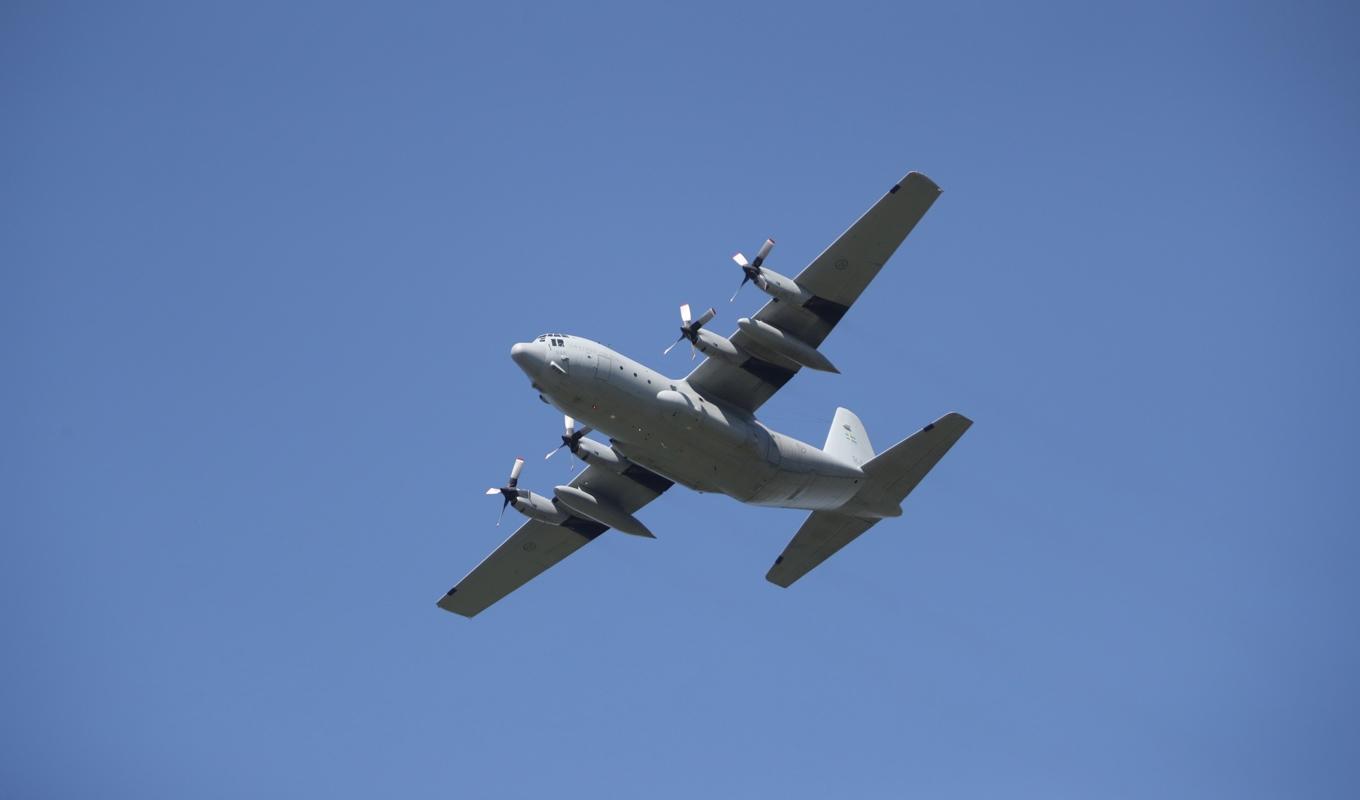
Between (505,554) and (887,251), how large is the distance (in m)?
12.6

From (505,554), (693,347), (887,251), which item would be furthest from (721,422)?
(505,554)

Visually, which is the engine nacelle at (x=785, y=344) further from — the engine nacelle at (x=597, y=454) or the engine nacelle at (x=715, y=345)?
the engine nacelle at (x=597, y=454)

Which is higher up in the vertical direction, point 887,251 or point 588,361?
point 887,251

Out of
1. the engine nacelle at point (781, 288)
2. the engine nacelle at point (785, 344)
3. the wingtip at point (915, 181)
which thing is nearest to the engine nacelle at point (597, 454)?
the engine nacelle at point (785, 344)

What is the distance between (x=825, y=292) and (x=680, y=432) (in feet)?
14.7

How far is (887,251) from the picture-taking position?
103ft

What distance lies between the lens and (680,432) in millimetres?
31625

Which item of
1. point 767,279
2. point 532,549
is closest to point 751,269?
point 767,279

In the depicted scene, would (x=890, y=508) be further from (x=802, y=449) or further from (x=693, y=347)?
(x=693, y=347)

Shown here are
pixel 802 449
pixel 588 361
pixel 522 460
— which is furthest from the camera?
pixel 522 460

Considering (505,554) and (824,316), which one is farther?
(505,554)

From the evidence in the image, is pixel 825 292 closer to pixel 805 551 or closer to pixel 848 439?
pixel 848 439

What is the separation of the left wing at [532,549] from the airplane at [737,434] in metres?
0.04

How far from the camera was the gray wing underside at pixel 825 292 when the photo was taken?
31078 millimetres
